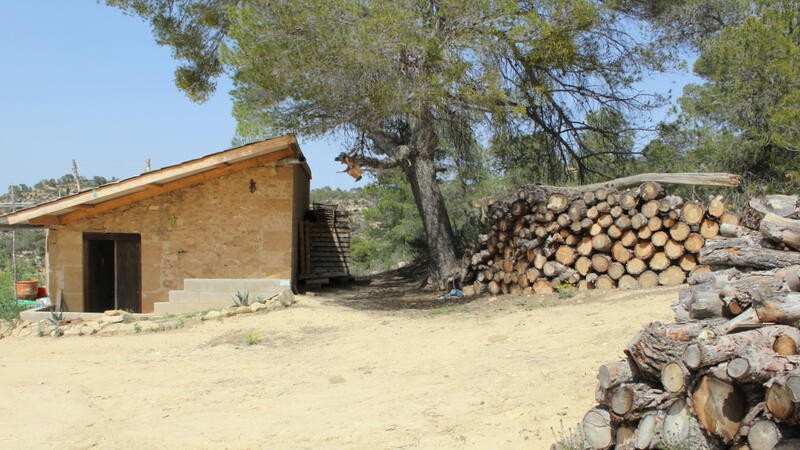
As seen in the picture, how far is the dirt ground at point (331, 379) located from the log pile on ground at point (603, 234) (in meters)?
0.62

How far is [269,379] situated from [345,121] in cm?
695

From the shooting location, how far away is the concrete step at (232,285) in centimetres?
1057

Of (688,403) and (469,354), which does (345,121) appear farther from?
(688,403)

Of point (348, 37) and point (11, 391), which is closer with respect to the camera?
point (11, 391)

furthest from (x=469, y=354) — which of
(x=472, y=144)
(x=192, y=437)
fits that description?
(x=472, y=144)

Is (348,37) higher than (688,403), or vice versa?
(348,37)

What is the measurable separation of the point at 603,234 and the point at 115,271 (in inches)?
370

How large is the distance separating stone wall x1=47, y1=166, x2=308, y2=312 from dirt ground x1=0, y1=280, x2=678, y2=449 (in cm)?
238

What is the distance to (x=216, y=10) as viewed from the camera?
13969 millimetres

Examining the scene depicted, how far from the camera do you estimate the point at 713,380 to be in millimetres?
3117

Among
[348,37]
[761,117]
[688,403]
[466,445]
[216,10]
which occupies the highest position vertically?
[216,10]

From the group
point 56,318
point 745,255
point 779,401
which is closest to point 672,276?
point 745,255

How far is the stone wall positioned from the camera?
11.6m

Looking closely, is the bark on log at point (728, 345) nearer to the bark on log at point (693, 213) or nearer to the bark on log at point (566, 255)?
the bark on log at point (693, 213)
